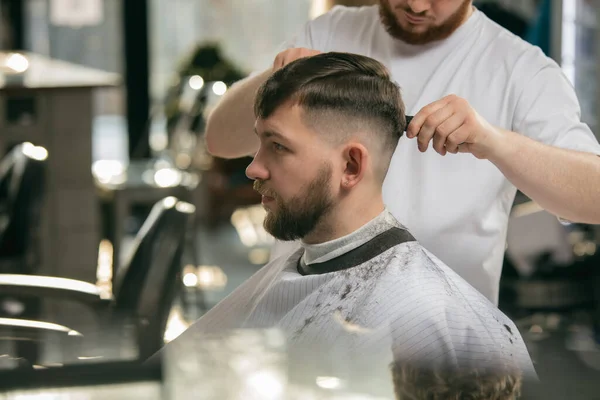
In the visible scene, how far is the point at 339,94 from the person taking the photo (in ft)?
4.69

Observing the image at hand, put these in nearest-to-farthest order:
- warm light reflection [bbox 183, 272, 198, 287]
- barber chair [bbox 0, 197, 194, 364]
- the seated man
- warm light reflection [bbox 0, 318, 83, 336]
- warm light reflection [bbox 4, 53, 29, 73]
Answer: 1. the seated man
2. warm light reflection [bbox 0, 318, 83, 336]
3. barber chair [bbox 0, 197, 194, 364]
4. warm light reflection [bbox 183, 272, 198, 287]
5. warm light reflection [bbox 4, 53, 29, 73]

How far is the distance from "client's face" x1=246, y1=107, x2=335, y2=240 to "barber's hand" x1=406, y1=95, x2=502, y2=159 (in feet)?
0.56

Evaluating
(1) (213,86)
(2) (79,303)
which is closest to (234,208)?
(1) (213,86)

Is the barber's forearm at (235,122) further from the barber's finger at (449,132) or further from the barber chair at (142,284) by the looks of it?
the barber's finger at (449,132)

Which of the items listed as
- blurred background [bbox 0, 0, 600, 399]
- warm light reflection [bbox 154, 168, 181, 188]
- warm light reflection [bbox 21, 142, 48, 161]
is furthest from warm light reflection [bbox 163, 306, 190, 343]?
warm light reflection [bbox 154, 168, 181, 188]

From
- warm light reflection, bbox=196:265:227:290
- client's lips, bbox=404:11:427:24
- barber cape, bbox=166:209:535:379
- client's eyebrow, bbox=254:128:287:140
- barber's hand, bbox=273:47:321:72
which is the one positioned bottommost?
barber cape, bbox=166:209:535:379

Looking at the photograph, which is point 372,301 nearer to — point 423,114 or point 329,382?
point 423,114

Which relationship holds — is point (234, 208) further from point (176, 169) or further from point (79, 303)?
point (79, 303)

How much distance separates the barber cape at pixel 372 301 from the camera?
48.4 inches

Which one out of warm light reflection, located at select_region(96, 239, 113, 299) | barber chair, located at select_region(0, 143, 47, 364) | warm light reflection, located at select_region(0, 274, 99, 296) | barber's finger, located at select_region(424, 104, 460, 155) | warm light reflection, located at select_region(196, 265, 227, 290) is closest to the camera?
barber's finger, located at select_region(424, 104, 460, 155)

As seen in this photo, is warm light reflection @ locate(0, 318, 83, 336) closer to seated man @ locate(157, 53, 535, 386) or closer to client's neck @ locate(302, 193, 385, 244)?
seated man @ locate(157, 53, 535, 386)

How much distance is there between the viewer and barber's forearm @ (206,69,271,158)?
163cm

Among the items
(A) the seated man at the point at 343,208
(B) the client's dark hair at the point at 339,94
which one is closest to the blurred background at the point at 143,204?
(A) the seated man at the point at 343,208

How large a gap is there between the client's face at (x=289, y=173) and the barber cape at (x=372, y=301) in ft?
0.30
